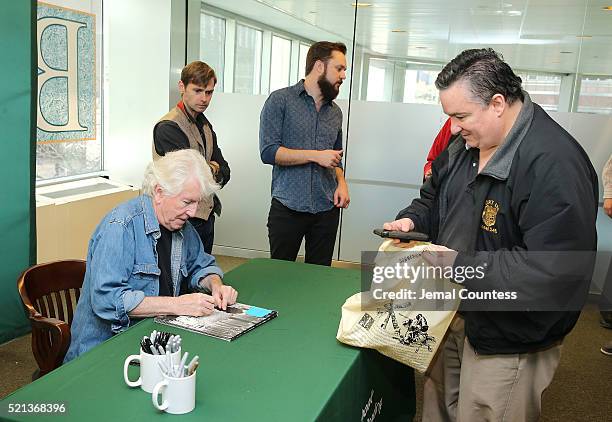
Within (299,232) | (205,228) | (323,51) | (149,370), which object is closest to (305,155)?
(299,232)

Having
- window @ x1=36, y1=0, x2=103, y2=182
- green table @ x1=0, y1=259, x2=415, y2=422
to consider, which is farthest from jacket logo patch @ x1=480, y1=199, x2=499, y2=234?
window @ x1=36, y1=0, x2=103, y2=182

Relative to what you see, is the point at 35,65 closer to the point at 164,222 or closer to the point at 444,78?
the point at 164,222

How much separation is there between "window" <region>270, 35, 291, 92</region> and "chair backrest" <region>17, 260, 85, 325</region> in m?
3.12

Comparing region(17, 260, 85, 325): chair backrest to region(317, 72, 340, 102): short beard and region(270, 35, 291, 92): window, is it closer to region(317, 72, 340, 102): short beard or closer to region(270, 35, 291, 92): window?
region(317, 72, 340, 102): short beard

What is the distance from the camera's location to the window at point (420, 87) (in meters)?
4.57

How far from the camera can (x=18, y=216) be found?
10.2 ft

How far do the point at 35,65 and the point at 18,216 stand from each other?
2.60 ft

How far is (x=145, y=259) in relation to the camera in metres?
1.79

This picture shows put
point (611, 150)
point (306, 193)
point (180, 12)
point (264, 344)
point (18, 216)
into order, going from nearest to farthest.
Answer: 1. point (264, 344)
2. point (306, 193)
3. point (18, 216)
4. point (611, 150)
5. point (180, 12)

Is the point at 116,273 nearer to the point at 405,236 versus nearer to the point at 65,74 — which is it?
the point at 405,236

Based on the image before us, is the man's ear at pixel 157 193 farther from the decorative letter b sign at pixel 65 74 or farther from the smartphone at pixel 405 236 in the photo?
the decorative letter b sign at pixel 65 74

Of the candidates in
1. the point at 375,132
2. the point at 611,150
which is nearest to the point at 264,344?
the point at 375,132

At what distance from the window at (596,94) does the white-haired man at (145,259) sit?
3.45 metres

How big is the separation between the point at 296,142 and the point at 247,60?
2175 mm
